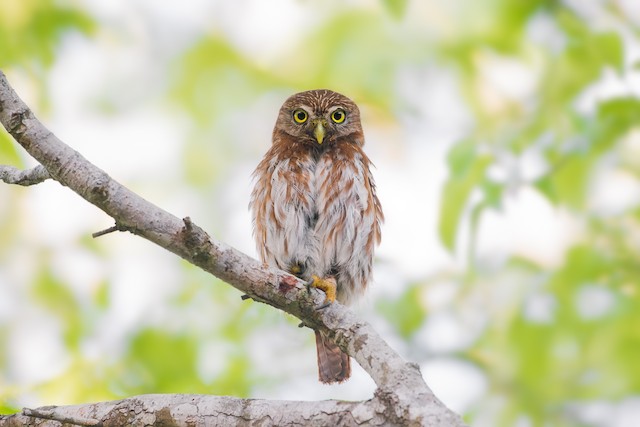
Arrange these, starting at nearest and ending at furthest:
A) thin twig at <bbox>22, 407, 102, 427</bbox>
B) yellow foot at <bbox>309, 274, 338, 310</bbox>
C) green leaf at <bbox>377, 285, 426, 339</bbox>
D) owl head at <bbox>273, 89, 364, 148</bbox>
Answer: thin twig at <bbox>22, 407, 102, 427</bbox>
yellow foot at <bbox>309, 274, 338, 310</bbox>
owl head at <bbox>273, 89, 364, 148</bbox>
green leaf at <bbox>377, 285, 426, 339</bbox>

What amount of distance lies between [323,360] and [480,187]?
4.85ft

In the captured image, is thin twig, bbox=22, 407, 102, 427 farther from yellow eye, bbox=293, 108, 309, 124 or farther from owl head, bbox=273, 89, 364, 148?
yellow eye, bbox=293, 108, 309, 124

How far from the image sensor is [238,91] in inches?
360

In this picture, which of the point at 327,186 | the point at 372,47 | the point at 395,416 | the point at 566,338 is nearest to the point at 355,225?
the point at 327,186

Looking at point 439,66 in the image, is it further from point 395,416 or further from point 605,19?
point 395,416

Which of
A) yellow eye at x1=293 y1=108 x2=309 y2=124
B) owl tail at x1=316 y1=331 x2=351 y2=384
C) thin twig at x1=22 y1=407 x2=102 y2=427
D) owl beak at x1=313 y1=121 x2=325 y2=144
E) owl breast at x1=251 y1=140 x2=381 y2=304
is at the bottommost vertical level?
thin twig at x1=22 y1=407 x2=102 y2=427

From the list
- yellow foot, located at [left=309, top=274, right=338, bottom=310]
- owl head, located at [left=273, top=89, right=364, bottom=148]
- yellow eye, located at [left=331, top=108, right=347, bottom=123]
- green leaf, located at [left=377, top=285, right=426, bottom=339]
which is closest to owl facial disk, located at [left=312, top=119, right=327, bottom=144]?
owl head, located at [left=273, top=89, right=364, bottom=148]

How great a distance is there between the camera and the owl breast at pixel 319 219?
5082mm

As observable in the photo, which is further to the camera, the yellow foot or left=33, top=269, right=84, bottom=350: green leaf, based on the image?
left=33, top=269, right=84, bottom=350: green leaf

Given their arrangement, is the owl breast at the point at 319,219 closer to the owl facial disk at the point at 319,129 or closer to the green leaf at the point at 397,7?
the owl facial disk at the point at 319,129

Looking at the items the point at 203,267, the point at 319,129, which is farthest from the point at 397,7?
the point at 203,267

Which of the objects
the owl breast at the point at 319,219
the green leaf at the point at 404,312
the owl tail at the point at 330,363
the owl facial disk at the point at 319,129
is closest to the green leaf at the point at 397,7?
the owl facial disk at the point at 319,129

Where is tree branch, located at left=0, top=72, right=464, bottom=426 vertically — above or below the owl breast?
below

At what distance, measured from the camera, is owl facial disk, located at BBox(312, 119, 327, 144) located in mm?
5449
